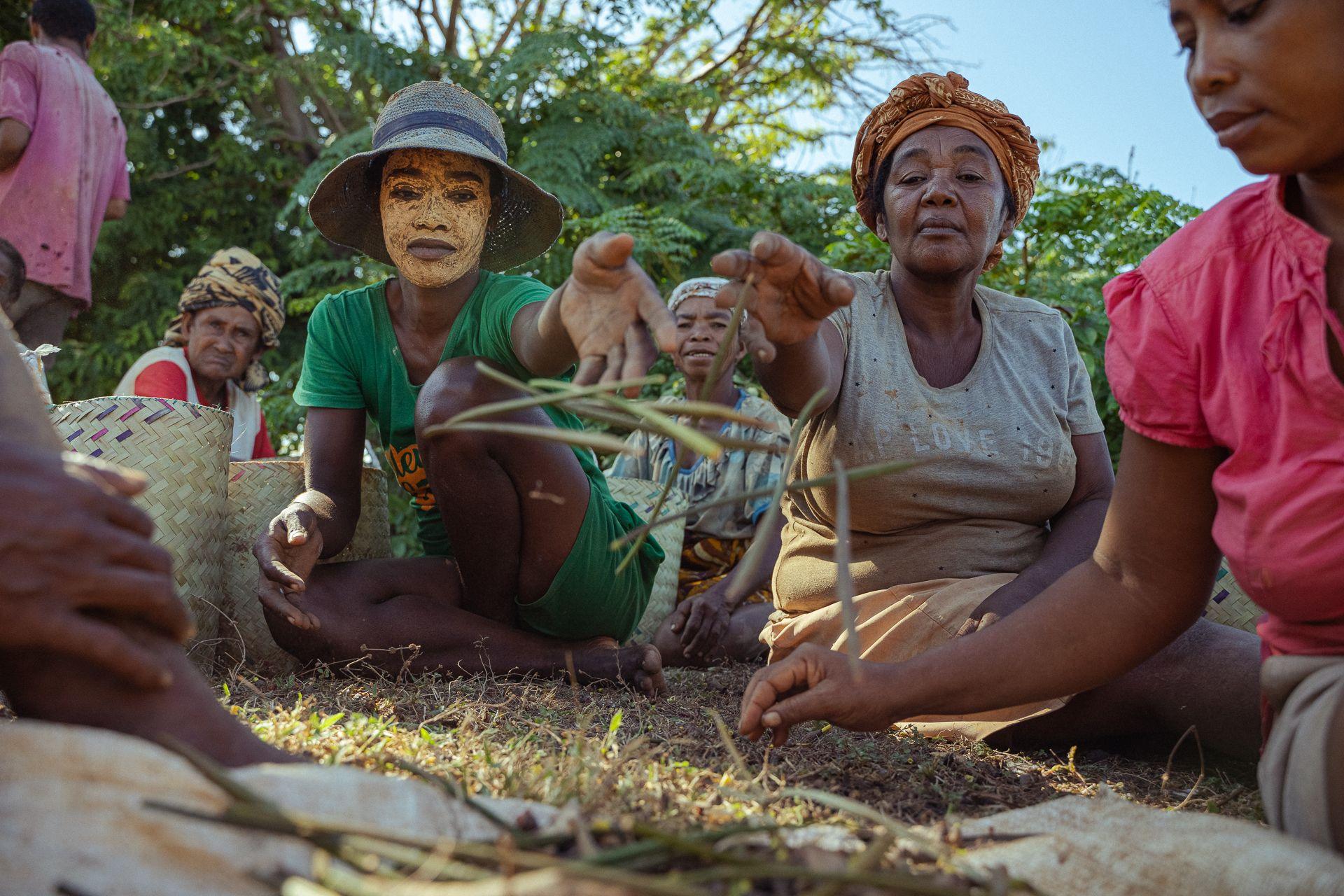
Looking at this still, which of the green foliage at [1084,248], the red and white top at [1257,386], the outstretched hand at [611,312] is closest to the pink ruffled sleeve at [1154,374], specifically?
the red and white top at [1257,386]

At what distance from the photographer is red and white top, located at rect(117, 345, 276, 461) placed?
4379mm

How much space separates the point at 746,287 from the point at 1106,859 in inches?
31.4

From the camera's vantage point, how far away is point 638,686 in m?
2.80

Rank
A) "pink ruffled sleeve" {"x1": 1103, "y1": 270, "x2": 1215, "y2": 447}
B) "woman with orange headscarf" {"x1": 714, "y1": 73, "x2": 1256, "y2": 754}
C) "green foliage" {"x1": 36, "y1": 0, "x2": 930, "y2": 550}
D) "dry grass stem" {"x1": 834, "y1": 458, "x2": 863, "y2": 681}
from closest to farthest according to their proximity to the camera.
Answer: "dry grass stem" {"x1": 834, "y1": 458, "x2": 863, "y2": 681} → "pink ruffled sleeve" {"x1": 1103, "y1": 270, "x2": 1215, "y2": 447} → "woman with orange headscarf" {"x1": 714, "y1": 73, "x2": 1256, "y2": 754} → "green foliage" {"x1": 36, "y1": 0, "x2": 930, "y2": 550}

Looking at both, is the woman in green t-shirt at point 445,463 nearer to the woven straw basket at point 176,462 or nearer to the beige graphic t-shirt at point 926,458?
the woven straw basket at point 176,462

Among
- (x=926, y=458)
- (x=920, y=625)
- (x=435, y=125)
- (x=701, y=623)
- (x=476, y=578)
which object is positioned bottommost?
(x=701, y=623)

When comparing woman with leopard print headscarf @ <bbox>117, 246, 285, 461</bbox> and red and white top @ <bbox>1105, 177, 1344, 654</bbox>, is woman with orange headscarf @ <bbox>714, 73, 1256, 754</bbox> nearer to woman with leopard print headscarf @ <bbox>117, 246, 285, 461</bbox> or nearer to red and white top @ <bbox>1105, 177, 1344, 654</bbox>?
red and white top @ <bbox>1105, 177, 1344, 654</bbox>

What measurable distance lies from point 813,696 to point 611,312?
648 mm

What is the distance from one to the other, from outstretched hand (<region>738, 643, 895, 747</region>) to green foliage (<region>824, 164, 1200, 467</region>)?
352cm

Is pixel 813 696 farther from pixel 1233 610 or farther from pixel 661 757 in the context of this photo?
pixel 1233 610

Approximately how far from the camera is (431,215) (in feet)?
9.59

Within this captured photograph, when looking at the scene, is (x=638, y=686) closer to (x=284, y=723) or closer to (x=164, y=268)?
(x=284, y=723)

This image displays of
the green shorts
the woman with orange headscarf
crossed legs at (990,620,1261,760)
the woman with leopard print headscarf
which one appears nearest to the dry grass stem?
the woman with orange headscarf

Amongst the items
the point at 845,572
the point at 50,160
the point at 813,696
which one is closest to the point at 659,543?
the point at 813,696
